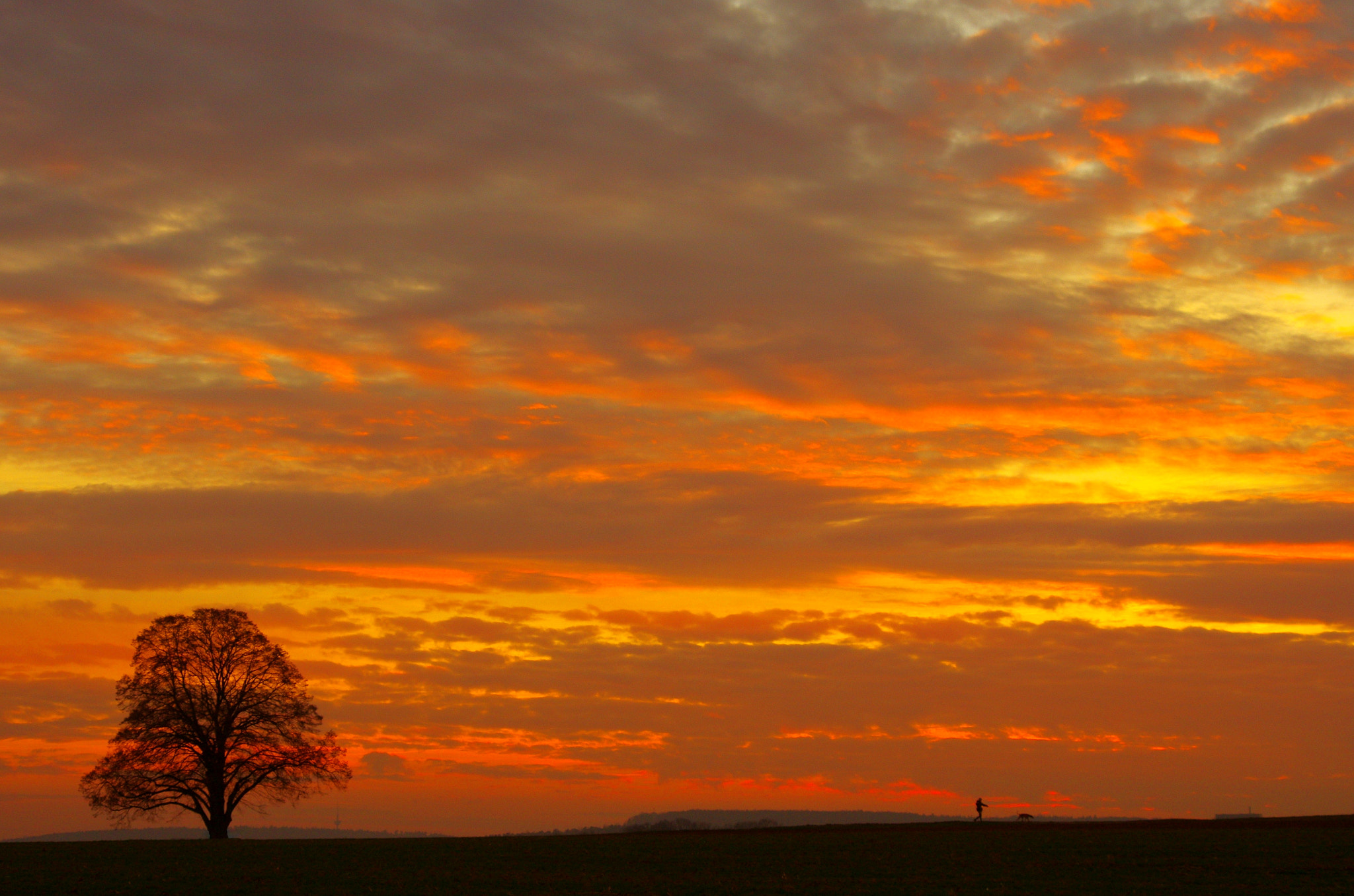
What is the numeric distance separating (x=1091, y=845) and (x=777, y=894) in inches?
→ 796

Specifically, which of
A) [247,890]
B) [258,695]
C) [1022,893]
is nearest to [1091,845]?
[1022,893]

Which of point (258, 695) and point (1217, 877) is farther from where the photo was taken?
point (258, 695)

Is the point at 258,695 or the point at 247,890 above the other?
the point at 258,695

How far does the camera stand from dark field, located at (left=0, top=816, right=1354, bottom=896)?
37.9 meters

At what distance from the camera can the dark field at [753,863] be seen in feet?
124

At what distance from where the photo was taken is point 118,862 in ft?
157

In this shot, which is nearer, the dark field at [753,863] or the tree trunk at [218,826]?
the dark field at [753,863]

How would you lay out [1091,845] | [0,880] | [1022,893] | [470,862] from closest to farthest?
[1022,893] → [0,880] → [470,862] → [1091,845]

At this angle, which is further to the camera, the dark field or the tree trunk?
the tree trunk

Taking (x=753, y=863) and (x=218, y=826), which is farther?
(x=218, y=826)

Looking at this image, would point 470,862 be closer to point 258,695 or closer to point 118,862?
point 118,862

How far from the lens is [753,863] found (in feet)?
151

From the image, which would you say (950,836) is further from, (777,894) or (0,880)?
(0,880)

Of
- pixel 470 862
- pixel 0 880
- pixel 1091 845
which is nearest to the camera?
pixel 0 880
